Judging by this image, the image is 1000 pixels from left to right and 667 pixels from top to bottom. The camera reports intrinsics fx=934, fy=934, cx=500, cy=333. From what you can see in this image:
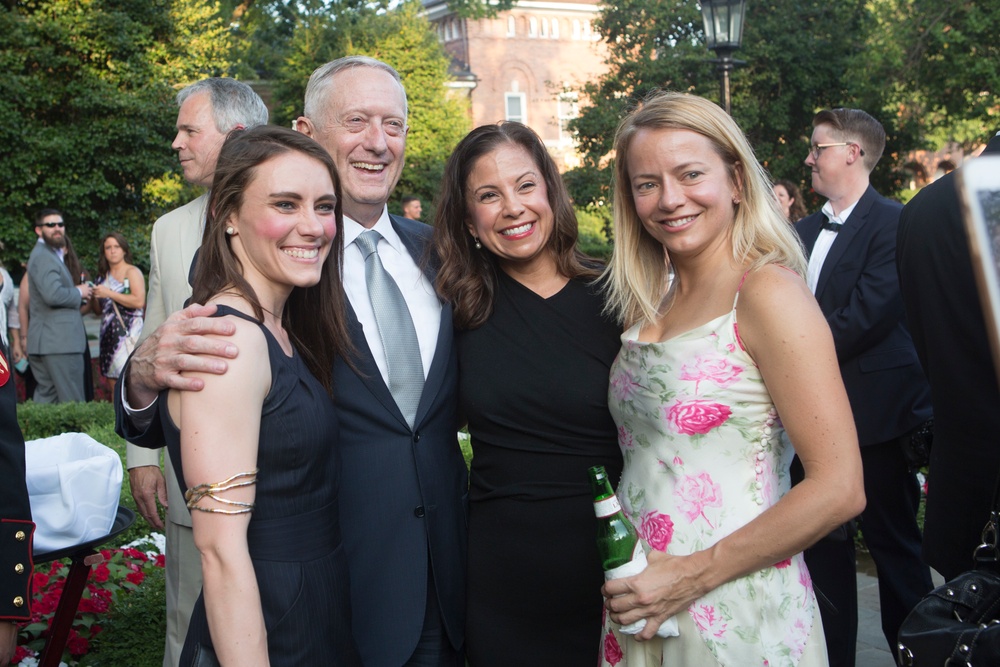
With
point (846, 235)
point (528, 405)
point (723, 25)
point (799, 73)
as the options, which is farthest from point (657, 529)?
point (799, 73)

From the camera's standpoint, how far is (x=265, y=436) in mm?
2188

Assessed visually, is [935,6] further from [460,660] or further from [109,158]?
[460,660]

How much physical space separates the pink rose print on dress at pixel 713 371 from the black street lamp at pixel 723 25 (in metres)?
7.58

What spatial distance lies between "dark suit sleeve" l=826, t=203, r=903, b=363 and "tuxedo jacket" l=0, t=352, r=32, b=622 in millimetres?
3776

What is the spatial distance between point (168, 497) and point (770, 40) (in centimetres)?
2271

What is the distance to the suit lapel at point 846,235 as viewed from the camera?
5.09 metres

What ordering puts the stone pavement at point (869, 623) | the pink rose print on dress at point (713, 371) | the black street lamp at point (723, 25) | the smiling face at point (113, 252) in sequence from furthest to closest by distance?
the smiling face at point (113, 252) < the black street lamp at point (723, 25) < the stone pavement at point (869, 623) < the pink rose print on dress at point (713, 371)

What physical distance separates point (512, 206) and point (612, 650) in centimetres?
139

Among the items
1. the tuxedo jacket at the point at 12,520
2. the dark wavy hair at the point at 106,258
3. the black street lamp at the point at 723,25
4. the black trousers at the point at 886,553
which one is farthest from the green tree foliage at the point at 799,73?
the tuxedo jacket at the point at 12,520

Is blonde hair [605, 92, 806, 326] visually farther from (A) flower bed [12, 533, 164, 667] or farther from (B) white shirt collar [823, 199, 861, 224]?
(A) flower bed [12, 533, 164, 667]

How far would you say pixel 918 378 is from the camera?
4.87 m

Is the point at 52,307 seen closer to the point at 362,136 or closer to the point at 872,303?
the point at 362,136

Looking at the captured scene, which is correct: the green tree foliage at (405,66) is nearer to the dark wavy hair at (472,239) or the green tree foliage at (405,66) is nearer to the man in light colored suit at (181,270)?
the man in light colored suit at (181,270)

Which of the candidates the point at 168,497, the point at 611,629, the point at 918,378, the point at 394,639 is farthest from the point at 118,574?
the point at 918,378
